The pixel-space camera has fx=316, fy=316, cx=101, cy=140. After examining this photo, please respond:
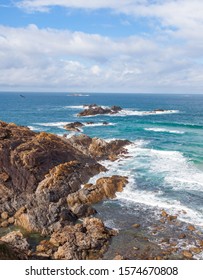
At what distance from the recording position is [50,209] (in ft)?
105

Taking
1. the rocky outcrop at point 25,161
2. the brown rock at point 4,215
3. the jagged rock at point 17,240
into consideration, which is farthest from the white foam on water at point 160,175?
the jagged rock at point 17,240

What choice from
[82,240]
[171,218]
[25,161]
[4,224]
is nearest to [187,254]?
[171,218]

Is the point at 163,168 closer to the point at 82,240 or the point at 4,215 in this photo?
the point at 82,240

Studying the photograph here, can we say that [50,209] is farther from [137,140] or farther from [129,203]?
[137,140]

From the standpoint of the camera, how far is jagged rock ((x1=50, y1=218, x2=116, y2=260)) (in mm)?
26078

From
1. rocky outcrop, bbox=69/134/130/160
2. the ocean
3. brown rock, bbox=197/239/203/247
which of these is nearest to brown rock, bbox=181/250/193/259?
brown rock, bbox=197/239/203/247

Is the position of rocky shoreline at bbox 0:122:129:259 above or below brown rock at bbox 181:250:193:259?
above

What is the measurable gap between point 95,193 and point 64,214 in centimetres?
672

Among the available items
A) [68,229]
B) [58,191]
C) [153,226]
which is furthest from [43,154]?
[153,226]

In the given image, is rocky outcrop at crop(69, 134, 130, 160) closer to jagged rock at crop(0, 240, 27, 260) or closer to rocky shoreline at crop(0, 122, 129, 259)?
rocky shoreline at crop(0, 122, 129, 259)
